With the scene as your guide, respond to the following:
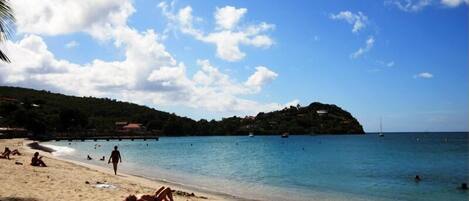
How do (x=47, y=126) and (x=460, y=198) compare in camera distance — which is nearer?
(x=460, y=198)

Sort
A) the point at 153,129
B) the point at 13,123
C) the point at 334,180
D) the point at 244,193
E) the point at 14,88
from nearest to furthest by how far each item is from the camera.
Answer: the point at 244,193, the point at 334,180, the point at 13,123, the point at 14,88, the point at 153,129

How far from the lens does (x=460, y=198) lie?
84.3ft

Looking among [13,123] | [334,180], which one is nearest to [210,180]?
[334,180]

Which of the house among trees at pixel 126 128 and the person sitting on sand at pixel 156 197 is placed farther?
the house among trees at pixel 126 128

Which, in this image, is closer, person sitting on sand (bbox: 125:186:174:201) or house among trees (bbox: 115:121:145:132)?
person sitting on sand (bbox: 125:186:174:201)

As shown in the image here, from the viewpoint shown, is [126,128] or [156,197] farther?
[126,128]

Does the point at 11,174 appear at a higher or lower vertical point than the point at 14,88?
lower

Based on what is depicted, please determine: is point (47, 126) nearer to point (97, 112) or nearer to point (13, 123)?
point (13, 123)

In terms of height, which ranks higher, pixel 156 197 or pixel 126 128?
pixel 126 128

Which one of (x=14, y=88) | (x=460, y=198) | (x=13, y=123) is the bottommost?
(x=460, y=198)

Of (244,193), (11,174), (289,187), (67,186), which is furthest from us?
(289,187)

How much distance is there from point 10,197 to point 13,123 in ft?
350

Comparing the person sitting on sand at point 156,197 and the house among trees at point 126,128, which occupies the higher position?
the house among trees at point 126,128

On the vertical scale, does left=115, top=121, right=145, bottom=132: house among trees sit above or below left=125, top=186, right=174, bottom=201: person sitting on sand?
above
